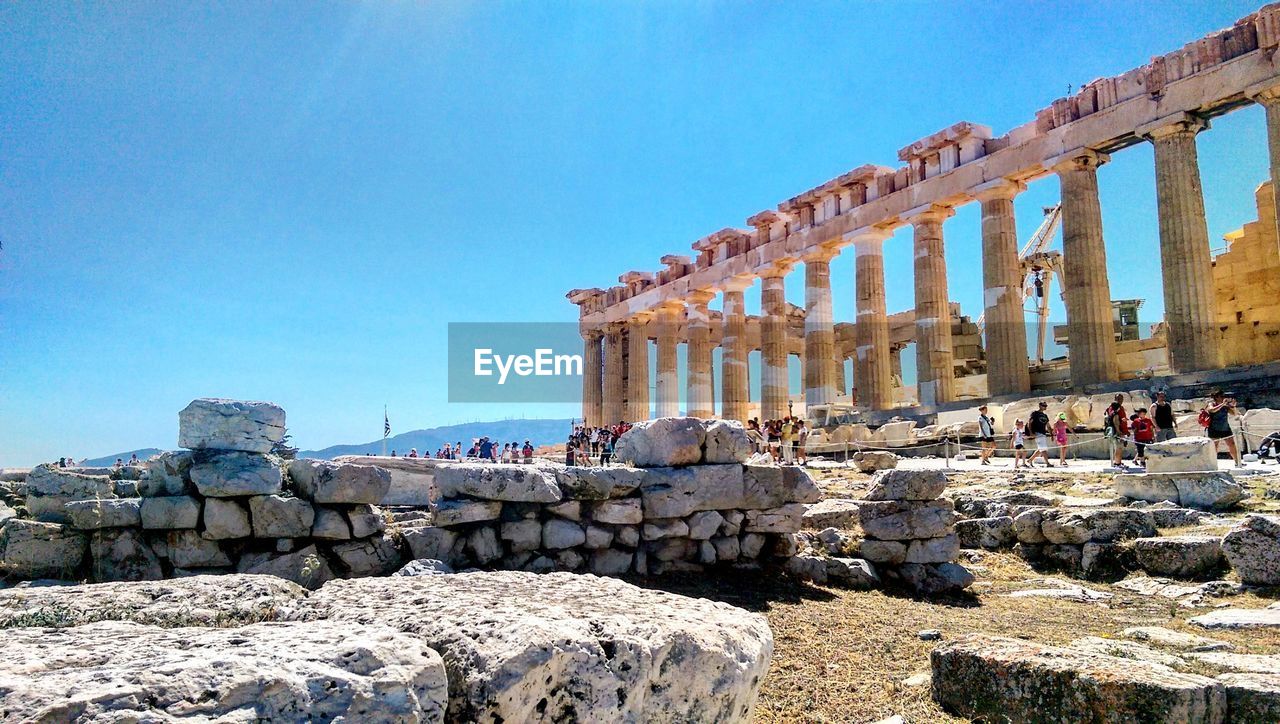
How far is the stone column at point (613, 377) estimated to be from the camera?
4194 cm

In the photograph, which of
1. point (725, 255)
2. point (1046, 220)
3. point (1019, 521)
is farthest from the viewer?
point (1046, 220)

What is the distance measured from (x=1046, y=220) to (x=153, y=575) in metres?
46.0

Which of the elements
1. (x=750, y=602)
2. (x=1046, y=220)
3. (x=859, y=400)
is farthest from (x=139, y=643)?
(x=1046, y=220)

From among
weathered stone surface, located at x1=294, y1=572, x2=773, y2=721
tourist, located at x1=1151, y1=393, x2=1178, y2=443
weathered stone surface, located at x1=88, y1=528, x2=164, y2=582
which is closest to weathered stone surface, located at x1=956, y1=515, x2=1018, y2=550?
tourist, located at x1=1151, y1=393, x2=1178, y2=443

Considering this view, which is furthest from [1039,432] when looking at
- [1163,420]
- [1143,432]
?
[1163,420]

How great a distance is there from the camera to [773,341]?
33969mm

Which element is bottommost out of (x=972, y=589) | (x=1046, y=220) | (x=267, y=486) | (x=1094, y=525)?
(x=972, y=589)

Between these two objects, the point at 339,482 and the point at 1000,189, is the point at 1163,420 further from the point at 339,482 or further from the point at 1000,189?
the point at 339,482

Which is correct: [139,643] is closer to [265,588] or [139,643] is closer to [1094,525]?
[265,588]

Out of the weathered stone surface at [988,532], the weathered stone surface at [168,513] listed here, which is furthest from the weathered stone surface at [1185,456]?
the weathered stone surface at [168,513]

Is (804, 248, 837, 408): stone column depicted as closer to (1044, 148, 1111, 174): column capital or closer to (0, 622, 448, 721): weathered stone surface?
(1044, 148, 1111, 174): column capital

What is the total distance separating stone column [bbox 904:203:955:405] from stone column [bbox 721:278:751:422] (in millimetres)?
9261

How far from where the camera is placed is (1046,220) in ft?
143

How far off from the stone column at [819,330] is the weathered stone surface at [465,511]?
2414cm
